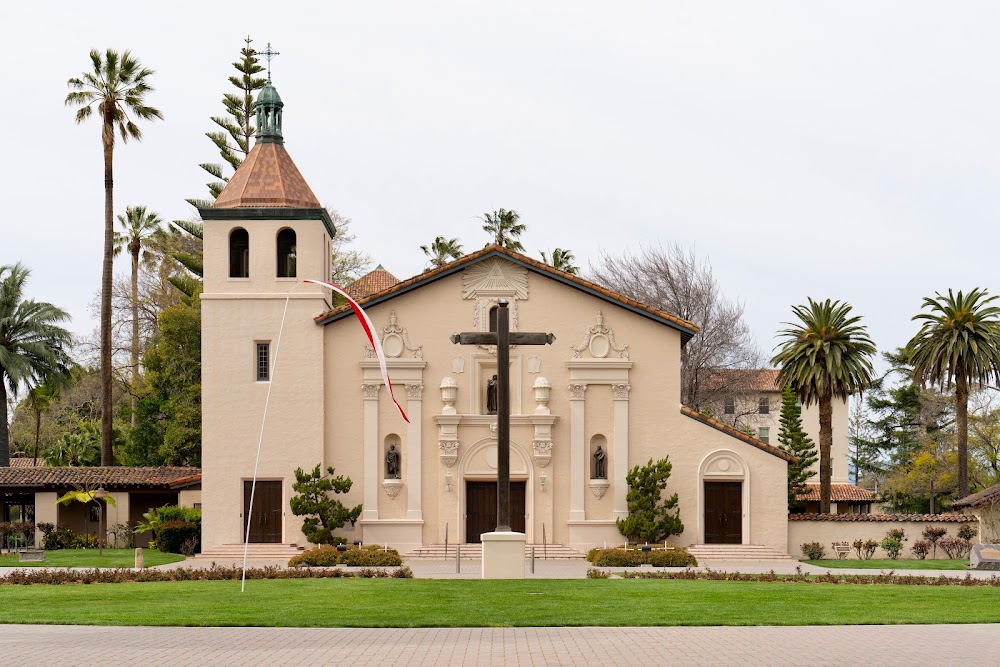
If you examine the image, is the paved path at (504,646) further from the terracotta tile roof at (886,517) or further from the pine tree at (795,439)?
the pine tree at (795,439)

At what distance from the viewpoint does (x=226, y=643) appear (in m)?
16.6

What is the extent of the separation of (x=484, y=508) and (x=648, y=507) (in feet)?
16.7

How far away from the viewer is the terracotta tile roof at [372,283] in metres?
63.1

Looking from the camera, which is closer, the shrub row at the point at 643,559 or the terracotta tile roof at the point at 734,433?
the shrub row at the point at 643,559

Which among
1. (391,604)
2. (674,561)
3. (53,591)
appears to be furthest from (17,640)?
Result: (674,561)

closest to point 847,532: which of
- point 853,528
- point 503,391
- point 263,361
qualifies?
point 853,528

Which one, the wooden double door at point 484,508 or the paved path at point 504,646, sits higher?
the paved path at point 504,646

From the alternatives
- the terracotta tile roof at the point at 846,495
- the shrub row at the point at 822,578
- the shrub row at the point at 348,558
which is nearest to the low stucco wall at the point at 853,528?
the shrub row at the point at 822,578

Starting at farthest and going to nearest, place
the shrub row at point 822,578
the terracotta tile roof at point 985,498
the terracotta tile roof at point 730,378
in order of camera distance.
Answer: the terracotta tile roof at point 730,378 < the terracotta tile roof at point 985,498 < the shrub row at point 822,578

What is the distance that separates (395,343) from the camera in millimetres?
40938

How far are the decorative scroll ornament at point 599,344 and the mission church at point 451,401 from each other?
1.7 inches

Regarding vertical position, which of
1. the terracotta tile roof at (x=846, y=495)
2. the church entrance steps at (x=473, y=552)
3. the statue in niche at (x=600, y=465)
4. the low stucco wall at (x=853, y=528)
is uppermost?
the statue in niche at (x=600, y=465)

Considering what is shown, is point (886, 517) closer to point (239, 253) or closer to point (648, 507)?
point (648, 507)

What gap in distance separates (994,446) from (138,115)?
46924 mm
